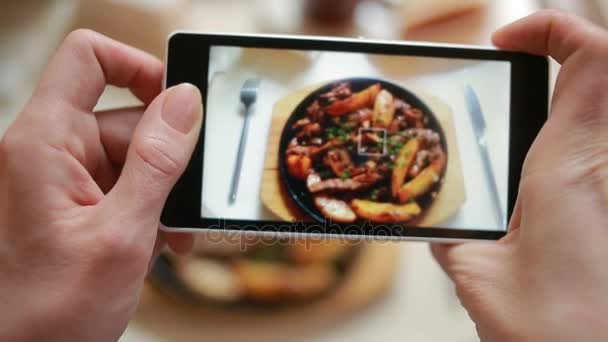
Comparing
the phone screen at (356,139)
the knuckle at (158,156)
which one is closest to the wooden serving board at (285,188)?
the phone screen at (356,139)

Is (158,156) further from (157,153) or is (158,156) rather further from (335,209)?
(335,209)

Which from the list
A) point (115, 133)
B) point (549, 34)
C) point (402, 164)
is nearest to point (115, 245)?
point (115, 133)

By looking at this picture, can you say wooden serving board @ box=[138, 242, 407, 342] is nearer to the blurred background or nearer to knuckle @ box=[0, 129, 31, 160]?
the blurred background

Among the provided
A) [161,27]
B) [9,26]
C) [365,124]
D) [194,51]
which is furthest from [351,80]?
[9,26]

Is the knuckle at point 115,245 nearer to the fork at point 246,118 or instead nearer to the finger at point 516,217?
the fork at point 246,118

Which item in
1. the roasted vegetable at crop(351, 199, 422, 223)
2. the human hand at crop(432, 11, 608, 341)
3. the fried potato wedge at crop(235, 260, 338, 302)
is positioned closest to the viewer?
the human hand at crop(432, 11, 608, 341)

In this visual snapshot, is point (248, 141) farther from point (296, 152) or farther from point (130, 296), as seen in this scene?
point (130, 296)

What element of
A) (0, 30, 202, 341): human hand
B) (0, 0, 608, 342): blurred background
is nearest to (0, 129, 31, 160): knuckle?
(0, 30, 202, 341): human hand

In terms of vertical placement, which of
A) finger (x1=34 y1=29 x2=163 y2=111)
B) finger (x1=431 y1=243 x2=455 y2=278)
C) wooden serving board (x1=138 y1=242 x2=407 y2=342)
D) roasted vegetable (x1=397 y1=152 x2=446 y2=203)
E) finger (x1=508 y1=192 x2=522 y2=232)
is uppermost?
finger (x1=34 y1=29 x2=163 y2=111)
